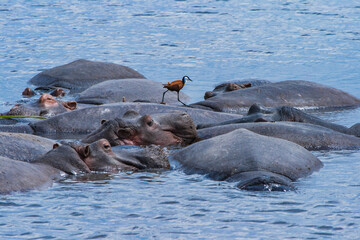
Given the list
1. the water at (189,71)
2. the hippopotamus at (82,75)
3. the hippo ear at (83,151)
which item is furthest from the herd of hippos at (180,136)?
the hippopotamus at (82,75)

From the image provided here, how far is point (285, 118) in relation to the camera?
9195 mm

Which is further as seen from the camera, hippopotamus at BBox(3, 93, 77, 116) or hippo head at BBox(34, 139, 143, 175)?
hippopotamus at BBox(3, 93, 77, 116)

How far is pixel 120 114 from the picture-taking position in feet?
32.3

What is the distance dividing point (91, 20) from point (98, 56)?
572 centimetres

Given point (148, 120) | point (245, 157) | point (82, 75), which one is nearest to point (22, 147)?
point (148, 120)

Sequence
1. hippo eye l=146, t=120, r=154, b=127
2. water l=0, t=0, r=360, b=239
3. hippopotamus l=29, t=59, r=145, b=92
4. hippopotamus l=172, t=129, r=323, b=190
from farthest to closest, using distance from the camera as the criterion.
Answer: hippopotamus l=29, t=59, r=145, b=92, hippo eye l=146, t=120, r=154, b=127, hippopotamus l=172, t=129, r=323, b=190, water l=0, t=0, r=360, b=239

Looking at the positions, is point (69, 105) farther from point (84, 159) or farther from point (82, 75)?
point (84, 159)

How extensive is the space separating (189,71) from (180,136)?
7.53 m

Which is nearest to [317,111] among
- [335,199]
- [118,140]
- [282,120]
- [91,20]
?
[282,120]

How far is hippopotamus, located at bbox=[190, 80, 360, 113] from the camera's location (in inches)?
456

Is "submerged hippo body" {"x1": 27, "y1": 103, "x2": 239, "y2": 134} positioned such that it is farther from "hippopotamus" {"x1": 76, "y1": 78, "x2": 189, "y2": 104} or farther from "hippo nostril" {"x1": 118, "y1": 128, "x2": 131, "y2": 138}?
"hippopotamus" {"x1": 76, "y1": 78, "x2": 189, "y2": 104}

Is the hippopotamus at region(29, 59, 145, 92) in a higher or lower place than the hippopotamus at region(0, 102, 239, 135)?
lower

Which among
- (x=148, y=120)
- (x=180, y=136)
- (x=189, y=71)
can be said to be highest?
(x=148, y=120)

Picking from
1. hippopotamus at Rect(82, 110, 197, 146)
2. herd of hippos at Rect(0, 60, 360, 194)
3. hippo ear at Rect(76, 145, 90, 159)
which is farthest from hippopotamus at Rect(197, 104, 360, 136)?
hippo ear at Rect(76, 145, 90, 159)
